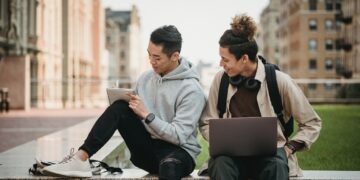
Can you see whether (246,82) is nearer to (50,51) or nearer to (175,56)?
(175,56)

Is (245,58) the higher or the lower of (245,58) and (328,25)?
the lower

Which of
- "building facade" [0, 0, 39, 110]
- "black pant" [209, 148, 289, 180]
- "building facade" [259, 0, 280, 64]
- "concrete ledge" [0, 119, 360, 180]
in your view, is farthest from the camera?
"building facade" [259, 0, 280, 64]

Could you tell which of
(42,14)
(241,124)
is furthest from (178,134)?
(42,14)

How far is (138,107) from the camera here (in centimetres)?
516

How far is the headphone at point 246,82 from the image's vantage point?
16.8 ft

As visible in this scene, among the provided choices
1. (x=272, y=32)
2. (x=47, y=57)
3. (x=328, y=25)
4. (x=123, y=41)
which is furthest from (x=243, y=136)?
(x=123, y=41)

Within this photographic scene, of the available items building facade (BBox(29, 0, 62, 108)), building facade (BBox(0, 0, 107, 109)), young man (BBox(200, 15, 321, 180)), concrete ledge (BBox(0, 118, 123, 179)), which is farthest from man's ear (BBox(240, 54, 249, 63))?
building facade (BBox(29, 0, 62, 108))

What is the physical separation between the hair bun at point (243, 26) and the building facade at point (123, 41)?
10537 centimetres

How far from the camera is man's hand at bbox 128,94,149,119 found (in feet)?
16.9

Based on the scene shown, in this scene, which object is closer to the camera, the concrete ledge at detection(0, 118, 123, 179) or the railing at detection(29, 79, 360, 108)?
the concrete ledge at detection(0, 118, 123, 179)

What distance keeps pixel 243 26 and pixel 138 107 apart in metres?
1.01

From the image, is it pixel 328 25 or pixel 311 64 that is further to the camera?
pixel 311 64

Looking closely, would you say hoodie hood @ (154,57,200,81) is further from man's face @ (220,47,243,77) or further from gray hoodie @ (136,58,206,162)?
man's face @ (220,47,243,77)

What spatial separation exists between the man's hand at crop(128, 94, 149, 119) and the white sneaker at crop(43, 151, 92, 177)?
60cm
